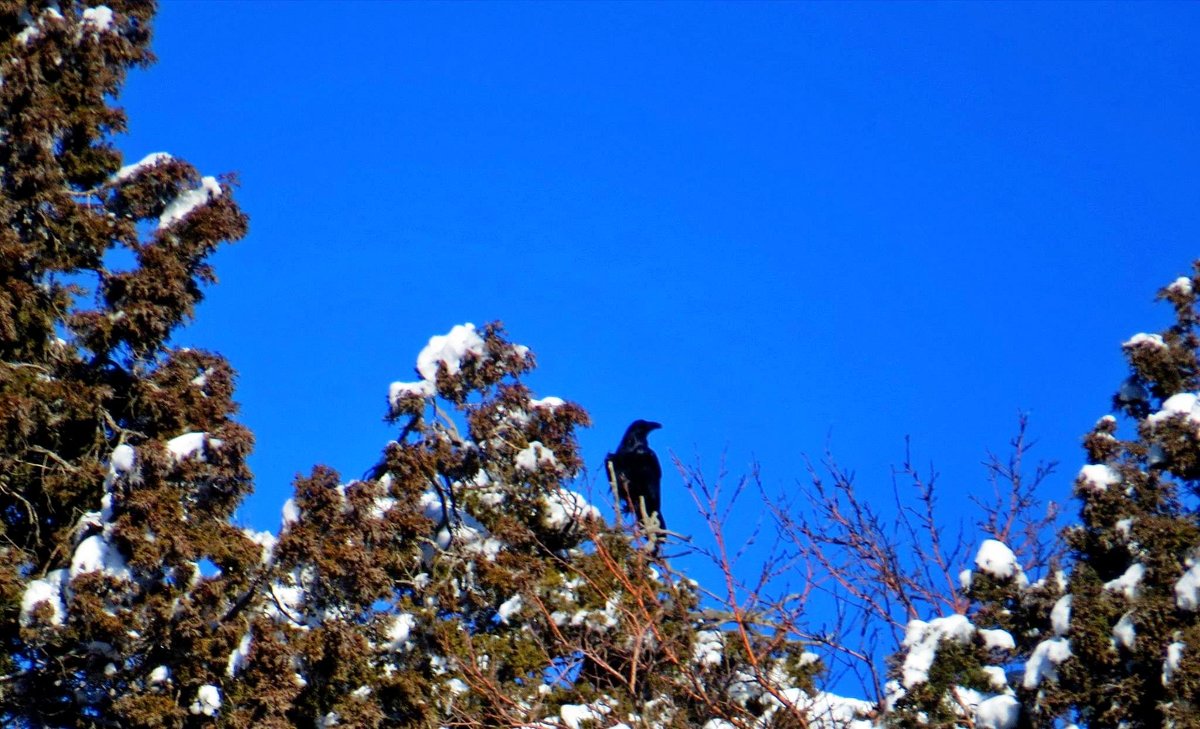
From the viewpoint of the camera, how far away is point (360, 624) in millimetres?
9188

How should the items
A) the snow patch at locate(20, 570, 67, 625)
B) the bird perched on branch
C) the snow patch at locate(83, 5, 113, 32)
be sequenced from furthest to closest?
the bird perched on branch → the snow patch at locate(83, 5, 113, 32) → the snow patch at locate(20, 570, 67, 625)

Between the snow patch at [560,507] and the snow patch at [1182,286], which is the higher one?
the snow patch at [560,507]

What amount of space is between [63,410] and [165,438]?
72 cm

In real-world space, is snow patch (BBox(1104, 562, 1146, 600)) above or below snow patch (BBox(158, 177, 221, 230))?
below

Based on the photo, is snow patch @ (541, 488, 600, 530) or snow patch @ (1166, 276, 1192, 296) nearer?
snow patch @ (1166, 276, 1192, 296)

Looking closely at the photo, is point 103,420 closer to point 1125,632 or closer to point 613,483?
point 613,483

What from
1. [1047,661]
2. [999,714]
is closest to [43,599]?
[999,714]

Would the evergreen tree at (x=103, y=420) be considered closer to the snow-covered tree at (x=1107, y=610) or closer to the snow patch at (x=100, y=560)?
the snow patch at (x=100, y=560)

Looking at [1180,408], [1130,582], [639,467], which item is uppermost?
[639,467]

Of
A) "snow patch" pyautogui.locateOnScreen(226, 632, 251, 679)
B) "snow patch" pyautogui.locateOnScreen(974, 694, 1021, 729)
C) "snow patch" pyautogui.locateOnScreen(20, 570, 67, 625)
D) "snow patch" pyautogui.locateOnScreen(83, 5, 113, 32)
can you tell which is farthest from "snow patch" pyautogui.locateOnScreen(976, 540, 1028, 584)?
"snow patch" pyautogui.locateOnScreen(83, 5, 113, 32)

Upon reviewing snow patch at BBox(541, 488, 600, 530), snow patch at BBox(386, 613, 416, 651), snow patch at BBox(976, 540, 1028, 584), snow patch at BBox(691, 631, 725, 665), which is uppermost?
snow patch at BBox(541, 488, 600, 530)

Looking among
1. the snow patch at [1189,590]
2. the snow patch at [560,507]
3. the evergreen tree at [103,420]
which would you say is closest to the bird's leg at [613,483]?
the snow patch at [560,507]

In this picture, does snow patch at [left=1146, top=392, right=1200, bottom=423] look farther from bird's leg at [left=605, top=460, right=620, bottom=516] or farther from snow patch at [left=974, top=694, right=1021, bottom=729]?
bird's leg at [left=605, top=460, right=620, bottom=516]

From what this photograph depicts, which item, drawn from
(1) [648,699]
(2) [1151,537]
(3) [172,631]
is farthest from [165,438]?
(2) [1151,537]
